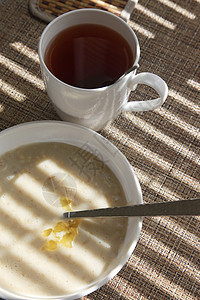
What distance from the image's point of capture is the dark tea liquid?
914 millimetres

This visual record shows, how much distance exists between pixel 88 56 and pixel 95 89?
128 mm

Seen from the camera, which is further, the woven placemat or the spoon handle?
the woven placemat

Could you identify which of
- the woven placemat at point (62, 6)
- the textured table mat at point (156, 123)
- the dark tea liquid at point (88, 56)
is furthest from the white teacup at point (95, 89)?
the woven placemat at point (62, 6)

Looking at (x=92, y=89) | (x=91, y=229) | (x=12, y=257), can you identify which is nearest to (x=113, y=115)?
(x=92, y=89)

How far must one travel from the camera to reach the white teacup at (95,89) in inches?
33.5

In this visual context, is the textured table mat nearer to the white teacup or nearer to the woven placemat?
the woven placemat

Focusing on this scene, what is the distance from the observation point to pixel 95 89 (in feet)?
2.73

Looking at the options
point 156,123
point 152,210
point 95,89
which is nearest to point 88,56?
point 95,89

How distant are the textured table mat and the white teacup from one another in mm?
136

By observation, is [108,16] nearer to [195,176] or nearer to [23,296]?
[195,176]

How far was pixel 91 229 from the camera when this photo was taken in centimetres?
92

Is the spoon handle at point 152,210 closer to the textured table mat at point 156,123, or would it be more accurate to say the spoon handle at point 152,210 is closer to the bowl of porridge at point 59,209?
the bowl of porridge at point 59,209

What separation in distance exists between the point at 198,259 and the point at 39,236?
364 mm

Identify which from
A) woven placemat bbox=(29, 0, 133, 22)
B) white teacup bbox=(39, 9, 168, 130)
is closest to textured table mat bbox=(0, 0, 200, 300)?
woven placemat bbox=(29, 0, 133, 22)
